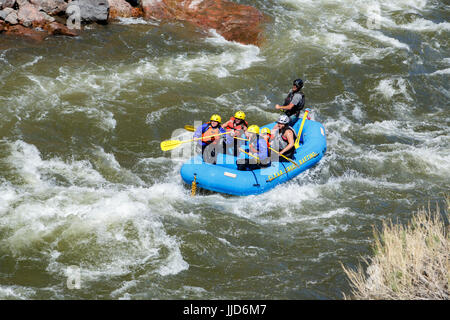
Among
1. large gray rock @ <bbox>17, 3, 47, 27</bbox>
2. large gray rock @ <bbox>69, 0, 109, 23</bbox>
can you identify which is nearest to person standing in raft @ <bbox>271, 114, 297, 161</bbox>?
large gray rock @ <bbox>69, 0, 109, 23</bbox>

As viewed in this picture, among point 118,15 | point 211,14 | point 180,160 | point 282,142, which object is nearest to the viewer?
point 282,142

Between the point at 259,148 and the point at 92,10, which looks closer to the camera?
the point at 259,148

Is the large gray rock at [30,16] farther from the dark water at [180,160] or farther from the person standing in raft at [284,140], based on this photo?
the person standing in raft at [284,140]

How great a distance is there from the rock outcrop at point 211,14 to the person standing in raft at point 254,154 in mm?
6100

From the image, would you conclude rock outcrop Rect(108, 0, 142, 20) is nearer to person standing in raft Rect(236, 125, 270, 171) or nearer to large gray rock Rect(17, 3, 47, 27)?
large gray rock Rect(17, 3, 47, 27)

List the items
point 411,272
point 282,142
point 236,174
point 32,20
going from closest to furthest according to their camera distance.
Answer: point 411,272, point 236,174, point 282,142, point 32,20

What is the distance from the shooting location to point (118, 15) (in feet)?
48.6

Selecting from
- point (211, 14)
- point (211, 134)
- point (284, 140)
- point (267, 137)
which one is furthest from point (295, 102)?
point (211, 14)

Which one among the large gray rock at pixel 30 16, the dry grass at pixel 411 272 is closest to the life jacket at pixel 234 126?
the dry grass at pixel 411 272

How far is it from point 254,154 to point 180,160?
1.48 metres

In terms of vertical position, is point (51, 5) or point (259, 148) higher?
point (51, 5)

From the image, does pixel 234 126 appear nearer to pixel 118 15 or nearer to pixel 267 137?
pixel 267 137

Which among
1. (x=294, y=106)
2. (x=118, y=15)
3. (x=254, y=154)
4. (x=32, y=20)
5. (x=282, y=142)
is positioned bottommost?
(x=254, y=154)
